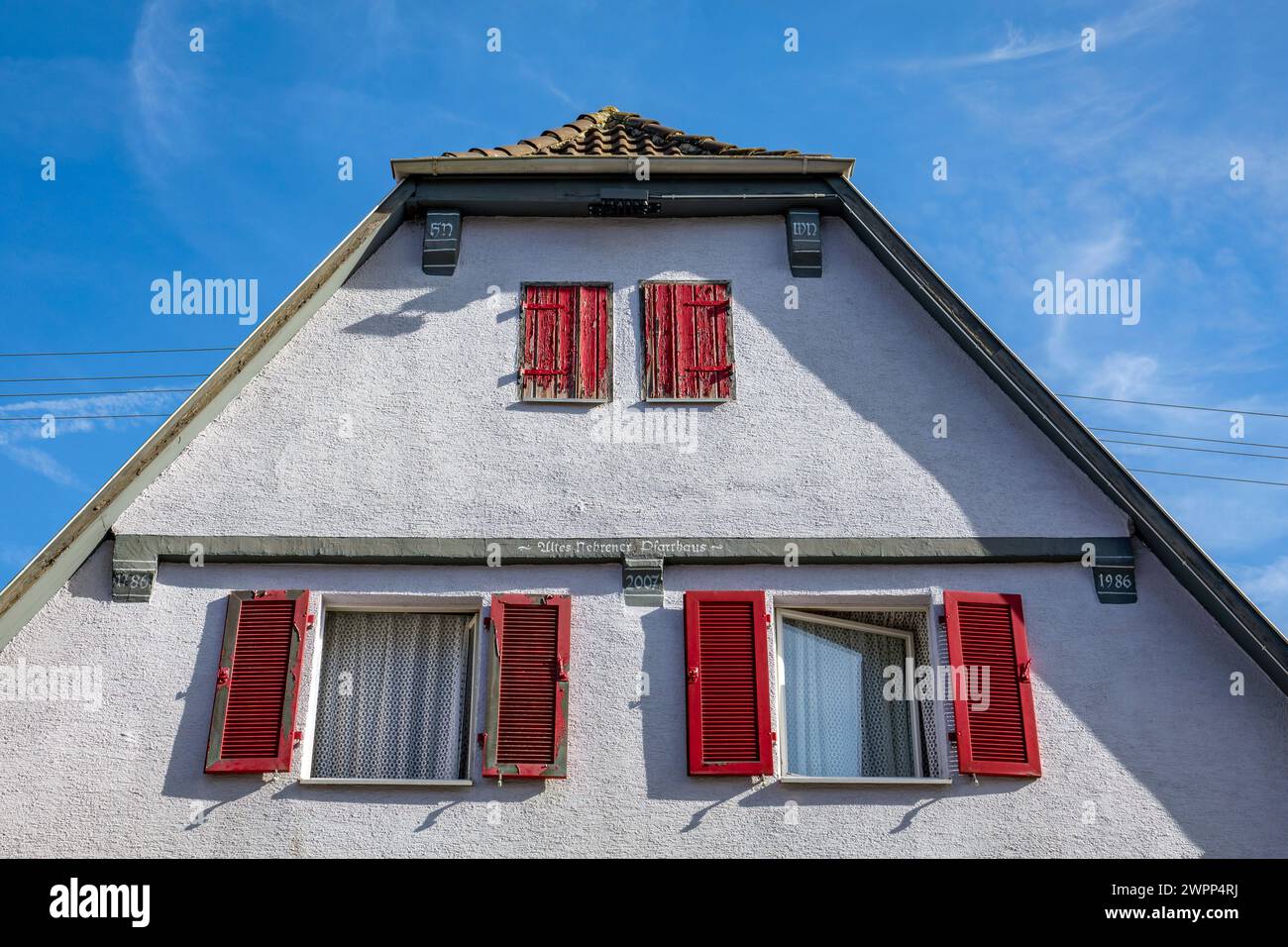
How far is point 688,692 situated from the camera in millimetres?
9766

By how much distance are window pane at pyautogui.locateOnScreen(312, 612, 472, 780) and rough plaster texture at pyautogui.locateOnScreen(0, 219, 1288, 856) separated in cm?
30

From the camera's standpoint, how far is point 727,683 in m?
9.90

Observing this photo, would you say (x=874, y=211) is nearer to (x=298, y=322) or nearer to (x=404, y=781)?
(x=298, y=322)

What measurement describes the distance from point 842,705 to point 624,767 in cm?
180

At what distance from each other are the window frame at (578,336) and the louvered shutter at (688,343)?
0.28 metres

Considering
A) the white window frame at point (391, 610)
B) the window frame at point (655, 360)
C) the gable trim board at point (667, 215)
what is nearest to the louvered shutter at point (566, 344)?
the window frame at point (655, 360)

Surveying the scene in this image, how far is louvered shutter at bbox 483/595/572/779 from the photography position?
9492 mm

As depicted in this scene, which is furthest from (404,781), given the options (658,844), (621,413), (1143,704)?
(1143,704)

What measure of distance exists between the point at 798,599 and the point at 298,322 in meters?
4.58

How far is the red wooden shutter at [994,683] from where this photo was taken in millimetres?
9617

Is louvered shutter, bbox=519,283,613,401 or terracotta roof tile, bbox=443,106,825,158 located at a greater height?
terracotta roof tile, bbox=443,106,825,158

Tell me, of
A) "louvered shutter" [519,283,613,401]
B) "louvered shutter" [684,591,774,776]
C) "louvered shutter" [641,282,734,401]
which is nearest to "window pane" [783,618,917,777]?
"louvered shutter" [684,591,774,776]
